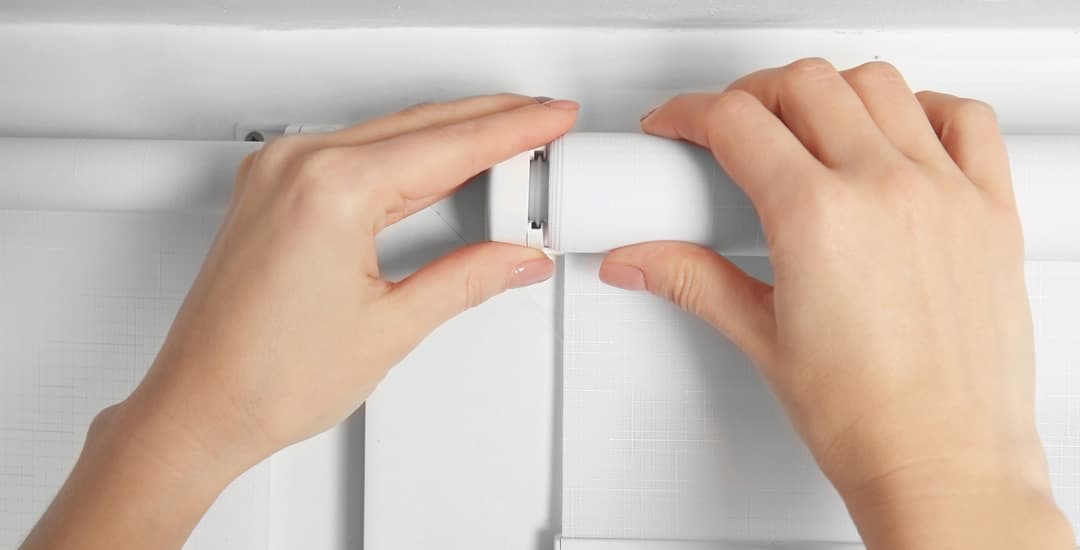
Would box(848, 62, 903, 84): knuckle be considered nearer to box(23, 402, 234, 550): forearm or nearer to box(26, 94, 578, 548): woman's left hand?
box(26, 94, 578, 548): woman's left hand

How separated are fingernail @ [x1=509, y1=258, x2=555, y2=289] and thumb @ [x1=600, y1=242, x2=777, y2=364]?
0.03 metres

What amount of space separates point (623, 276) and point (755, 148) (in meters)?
0.08

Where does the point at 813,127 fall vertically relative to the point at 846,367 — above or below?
above

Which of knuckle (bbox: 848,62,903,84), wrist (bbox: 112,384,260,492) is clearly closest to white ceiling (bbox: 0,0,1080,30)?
knuckle (bbox: 848,62,903,84)

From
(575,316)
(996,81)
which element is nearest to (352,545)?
(575,316)

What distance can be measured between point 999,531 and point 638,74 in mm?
272

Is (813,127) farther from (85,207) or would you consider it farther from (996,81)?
(85,207)

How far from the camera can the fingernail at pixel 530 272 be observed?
443mm

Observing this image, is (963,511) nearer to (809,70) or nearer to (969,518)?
(969,518)

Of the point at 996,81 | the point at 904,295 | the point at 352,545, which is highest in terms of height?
the point at 996,81

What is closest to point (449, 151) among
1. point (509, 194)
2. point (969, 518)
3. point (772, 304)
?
point (509, 194)

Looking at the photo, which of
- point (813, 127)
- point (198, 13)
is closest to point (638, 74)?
point (813, 127)

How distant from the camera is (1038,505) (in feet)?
1.30

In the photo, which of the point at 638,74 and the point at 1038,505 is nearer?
the point at 1038,505
